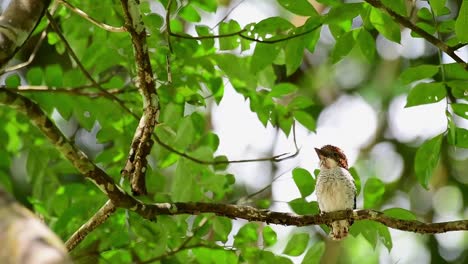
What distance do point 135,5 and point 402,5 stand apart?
937 millimetres

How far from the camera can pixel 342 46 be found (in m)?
3.21

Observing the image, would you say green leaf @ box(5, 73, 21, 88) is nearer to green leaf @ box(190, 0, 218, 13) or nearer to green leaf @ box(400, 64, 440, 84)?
green leaf @ box(190, 0, 218, 13)

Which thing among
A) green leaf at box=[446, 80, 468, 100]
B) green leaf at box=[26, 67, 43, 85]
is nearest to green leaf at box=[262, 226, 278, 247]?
green leaf at box=[446, 80, 468, 100]

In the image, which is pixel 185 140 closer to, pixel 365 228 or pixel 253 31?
pixel 253 31

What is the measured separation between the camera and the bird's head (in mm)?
4445

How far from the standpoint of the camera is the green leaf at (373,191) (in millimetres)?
3535

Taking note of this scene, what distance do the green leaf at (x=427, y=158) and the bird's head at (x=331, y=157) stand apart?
49.4 inches

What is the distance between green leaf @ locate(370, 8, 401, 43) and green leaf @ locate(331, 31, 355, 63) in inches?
4.5

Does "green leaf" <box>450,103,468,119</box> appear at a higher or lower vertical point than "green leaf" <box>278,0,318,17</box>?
lower

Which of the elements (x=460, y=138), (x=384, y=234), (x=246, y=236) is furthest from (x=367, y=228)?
(x=246, y=236)

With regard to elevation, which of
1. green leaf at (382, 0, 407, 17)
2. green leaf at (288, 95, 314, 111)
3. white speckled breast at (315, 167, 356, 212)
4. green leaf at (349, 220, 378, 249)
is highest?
green leaf at (382, 0, 407, 17)

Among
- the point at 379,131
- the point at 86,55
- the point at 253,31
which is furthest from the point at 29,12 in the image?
Answer: the point at 379,131

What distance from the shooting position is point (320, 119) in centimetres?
820

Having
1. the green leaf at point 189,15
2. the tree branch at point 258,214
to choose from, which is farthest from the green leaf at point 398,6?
the green leaf at point 189,15
